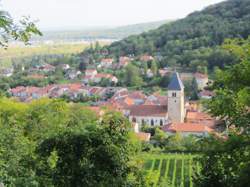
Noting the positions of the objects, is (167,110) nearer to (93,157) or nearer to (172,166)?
(172,166)

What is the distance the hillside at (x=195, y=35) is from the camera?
74.9 metres

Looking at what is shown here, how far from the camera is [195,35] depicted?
8494 centimetres

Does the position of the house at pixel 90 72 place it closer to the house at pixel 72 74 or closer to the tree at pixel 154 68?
the house at pixel 72 74

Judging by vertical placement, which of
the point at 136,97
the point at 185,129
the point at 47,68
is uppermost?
the point at 185,129

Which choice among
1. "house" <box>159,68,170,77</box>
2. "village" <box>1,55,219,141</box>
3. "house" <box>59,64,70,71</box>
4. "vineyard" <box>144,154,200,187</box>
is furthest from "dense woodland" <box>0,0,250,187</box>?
"house" <box>59,64,70,71</box>

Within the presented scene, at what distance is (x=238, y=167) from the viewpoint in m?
6.89

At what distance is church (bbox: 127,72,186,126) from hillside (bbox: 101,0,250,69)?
22299 mm

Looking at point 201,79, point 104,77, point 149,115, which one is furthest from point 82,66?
point 149,115

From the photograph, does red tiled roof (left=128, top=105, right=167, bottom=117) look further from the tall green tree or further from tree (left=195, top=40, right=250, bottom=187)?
tree (left=195, top=40, right=250, bottom=187)

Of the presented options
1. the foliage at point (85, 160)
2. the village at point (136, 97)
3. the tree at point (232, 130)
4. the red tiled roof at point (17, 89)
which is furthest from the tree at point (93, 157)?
the red tiled roof at point (17, 89)

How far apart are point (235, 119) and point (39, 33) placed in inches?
120

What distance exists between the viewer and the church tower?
44594 mm

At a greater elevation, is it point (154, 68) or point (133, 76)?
point (154, 68)

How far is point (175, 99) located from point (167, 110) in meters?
1.80
